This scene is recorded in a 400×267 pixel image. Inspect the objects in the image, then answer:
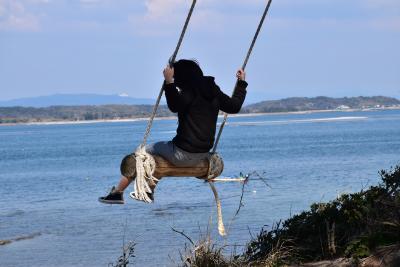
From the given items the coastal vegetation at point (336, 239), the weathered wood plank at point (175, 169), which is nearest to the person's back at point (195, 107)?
the weathered wood plank at point (175, 169)

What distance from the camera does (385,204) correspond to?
41.3 ft

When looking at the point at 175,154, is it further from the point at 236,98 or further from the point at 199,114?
the point at 236,98

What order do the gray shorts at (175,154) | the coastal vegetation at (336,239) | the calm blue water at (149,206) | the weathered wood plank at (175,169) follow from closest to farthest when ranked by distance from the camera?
the gray shorts at (175,154), the weathered wood plank at (175,169), the coastal vegetation at (336,239), the calm blue water at (149,206)

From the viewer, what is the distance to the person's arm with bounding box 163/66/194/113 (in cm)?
1019

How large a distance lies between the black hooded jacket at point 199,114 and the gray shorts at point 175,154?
55 millimetres

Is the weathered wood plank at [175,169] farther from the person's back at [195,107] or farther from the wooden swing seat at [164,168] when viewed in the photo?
the person's back at [195,107]

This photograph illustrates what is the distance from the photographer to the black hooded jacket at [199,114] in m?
10.6

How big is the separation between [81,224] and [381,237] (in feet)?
84.2

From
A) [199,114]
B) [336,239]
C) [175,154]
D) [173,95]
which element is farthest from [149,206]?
[173,95]

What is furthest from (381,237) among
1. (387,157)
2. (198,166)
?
(387,157)

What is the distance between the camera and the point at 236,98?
10.9 metres

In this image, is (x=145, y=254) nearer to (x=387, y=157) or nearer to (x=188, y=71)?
(x=188, y=71)

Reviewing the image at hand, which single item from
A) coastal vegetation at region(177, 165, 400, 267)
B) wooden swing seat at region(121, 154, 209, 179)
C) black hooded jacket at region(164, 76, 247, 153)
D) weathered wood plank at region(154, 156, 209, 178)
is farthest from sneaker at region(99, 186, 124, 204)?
coastal vegetation at region(177, 165, 400, 267)

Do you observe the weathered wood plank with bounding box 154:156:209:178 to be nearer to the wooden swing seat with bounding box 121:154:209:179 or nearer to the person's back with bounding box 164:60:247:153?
the wooden swing seat with bounding box 121:154:209:179
